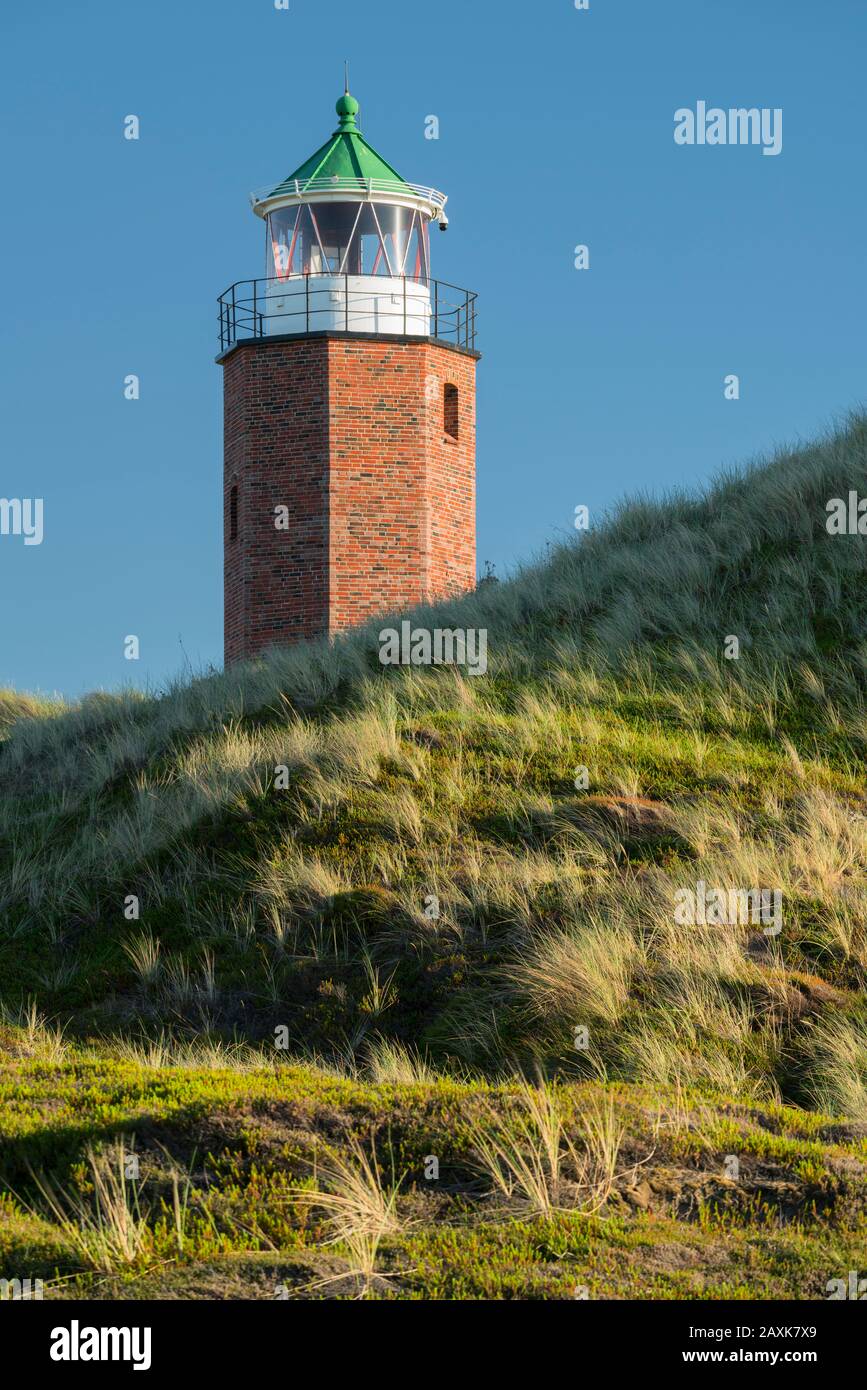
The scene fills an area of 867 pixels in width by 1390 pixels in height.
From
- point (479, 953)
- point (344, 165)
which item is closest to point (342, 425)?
point (344, 165)

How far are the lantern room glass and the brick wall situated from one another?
187cm

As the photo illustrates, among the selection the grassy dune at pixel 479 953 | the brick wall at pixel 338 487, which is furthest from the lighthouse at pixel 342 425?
the grassy dune at pixel 479 953

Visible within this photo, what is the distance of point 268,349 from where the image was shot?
99.8ft

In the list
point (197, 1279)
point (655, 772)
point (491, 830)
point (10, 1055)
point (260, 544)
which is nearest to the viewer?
point (197, 1279)

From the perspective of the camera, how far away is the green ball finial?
3300cm

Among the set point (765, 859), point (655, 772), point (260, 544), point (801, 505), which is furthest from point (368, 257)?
point (765, 859)

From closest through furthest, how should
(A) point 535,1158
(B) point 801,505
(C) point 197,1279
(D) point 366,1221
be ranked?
(C) point 197,1279 < (D) point 366,1221 < (A) point 535,1158 < (B) point 801,505

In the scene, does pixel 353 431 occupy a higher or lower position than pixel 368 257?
lower

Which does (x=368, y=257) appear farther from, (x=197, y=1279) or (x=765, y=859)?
(x=197, y=1279)

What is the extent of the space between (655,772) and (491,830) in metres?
1.75

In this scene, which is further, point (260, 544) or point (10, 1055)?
point (260, 544)

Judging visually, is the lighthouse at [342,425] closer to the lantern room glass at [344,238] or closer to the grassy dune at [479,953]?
the lantern room glass at [344,238]

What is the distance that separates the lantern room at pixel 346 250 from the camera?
30500mm

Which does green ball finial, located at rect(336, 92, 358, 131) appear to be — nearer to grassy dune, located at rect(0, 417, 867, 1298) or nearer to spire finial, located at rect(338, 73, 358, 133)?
spire finial, located at rect(338, 73, 358, 133)
